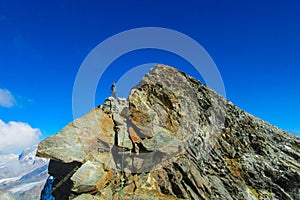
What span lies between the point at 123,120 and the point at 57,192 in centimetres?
1009

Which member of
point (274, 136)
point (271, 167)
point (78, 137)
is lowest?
point (271, 167)

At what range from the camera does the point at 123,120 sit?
27875 millimetres

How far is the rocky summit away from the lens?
73.1 feet

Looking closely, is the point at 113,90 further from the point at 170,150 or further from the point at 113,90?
the point at 170,150

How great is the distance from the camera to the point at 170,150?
24906 mm

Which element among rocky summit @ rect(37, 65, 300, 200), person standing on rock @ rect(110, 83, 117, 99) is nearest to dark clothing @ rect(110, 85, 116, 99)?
person standing on rock @ rect(110, 83, 117, 99)

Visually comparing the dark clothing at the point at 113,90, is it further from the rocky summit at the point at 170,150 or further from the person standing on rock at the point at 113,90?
the rocky summit at the point at 170,150

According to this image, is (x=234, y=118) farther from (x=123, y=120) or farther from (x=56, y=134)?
(x=56, y=134)

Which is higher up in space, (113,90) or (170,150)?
(113,90)

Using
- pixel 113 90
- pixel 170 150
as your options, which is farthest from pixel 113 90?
pixel 170 150

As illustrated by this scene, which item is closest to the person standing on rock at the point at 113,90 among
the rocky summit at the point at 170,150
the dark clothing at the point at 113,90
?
the dark clothing at the point at 113,90

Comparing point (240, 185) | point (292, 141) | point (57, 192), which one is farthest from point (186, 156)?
point (292, 141)

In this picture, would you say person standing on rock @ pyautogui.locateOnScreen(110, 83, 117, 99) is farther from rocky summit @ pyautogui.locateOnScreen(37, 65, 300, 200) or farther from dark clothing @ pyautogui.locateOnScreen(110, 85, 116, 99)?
rocky summit @ pyautogui.locateOnScreen(37, 65, 300, 200)

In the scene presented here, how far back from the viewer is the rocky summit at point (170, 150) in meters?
22.3
